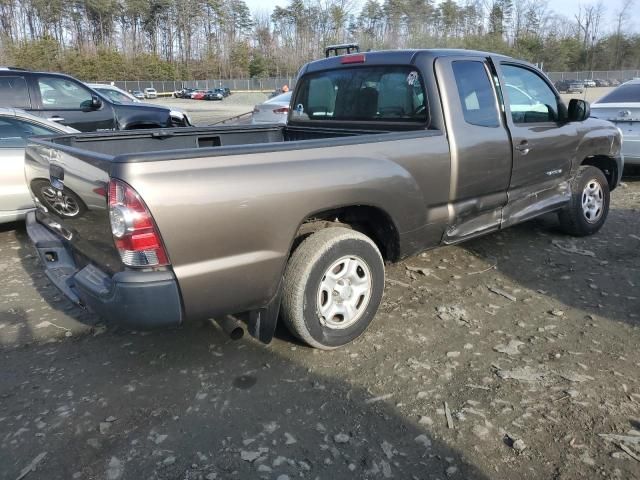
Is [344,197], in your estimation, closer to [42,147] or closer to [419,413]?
[419,413]

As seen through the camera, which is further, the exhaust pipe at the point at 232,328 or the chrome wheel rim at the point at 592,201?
the chrome wheel rim at the point at 592,201

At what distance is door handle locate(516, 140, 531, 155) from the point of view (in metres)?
4.23

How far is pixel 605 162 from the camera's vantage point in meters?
5.71

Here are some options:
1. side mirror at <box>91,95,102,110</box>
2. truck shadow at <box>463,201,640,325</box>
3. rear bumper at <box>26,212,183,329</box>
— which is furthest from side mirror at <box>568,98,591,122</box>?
side mirror at <box>91,95,102,110</box>

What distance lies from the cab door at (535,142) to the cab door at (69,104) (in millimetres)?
7122

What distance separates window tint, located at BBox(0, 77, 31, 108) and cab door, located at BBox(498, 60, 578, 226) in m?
7.41

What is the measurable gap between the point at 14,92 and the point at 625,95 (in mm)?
9995

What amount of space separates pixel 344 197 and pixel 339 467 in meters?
1.49

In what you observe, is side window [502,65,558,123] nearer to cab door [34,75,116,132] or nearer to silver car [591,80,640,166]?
silver car [591,80,640,166]

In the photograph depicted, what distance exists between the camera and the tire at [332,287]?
119 inches

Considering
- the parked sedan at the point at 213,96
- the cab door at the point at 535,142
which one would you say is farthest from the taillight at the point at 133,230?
the parked sedan at the point at 213,96

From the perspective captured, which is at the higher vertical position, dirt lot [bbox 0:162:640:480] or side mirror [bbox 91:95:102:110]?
side mirror [bbox 91:95:102:110]

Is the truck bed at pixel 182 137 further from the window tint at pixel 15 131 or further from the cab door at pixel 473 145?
Result: the window tint at pixel 15 131

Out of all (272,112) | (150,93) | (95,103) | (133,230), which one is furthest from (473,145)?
(150,93)
